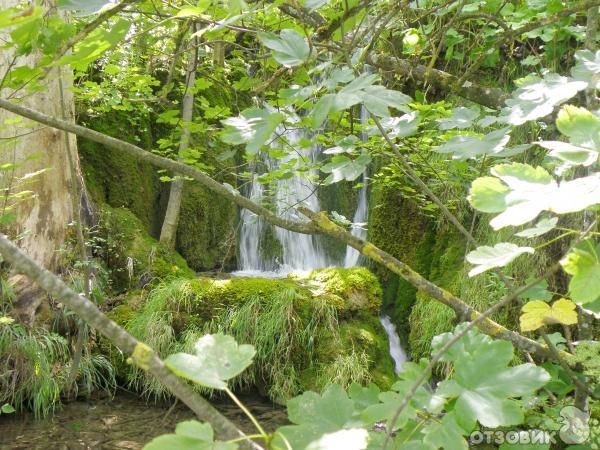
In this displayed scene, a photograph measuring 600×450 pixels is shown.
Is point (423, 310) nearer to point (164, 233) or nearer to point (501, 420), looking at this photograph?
point (164, 233)

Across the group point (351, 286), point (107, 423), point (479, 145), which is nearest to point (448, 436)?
point (479, 145)

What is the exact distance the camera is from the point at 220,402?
4352 millimetres

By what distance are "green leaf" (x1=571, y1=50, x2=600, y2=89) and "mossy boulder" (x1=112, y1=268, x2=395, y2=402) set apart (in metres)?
3.67

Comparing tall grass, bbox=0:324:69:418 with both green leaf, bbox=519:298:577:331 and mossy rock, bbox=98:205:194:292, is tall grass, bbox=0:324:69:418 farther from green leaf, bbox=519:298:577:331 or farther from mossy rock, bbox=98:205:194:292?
green leaf, bbox=519:298:577:331

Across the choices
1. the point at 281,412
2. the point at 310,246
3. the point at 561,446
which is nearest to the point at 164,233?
the point at 310,246

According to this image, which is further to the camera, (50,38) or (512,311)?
(512,311)

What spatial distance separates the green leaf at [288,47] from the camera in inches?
34.4

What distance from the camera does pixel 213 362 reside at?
55 centimetres

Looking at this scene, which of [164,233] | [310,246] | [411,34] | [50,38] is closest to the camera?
[50,38]

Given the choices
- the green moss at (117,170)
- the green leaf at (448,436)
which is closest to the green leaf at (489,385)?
the green leaf at (448,436)

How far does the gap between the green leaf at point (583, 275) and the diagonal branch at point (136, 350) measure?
367 mm

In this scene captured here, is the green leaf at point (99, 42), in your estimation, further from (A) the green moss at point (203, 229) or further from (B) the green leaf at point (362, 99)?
(A) the green moss at point (203, 229)

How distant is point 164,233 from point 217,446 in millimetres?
6166

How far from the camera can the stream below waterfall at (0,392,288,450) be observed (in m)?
3.63
